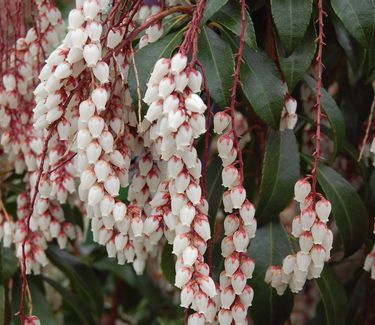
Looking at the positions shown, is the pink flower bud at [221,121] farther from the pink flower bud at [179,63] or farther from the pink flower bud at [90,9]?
the pink flower bud at [90,9]

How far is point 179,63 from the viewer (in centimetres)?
118

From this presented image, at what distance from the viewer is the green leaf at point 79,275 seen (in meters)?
2.02

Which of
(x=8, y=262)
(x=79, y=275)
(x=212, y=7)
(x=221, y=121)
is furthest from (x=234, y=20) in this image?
(x=79, y=275)

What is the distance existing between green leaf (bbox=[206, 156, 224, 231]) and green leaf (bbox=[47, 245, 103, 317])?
0.54m

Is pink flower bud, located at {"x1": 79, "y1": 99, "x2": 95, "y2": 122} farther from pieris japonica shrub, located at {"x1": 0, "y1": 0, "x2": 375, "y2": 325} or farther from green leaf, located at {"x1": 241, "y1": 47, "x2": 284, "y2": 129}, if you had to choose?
green leaf, located at {"x1": 241, "y1": 47, "x2": 284, "y2": 129}

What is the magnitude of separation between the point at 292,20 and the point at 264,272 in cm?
52

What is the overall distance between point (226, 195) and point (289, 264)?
179 millimetres

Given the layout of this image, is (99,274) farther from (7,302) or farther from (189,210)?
(189,210)

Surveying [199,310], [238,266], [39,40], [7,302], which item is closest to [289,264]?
[238,266]

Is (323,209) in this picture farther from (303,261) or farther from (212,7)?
(212,7)

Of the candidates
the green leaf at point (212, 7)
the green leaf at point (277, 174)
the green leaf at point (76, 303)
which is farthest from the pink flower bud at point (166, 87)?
the green leaf at point (76, 303)

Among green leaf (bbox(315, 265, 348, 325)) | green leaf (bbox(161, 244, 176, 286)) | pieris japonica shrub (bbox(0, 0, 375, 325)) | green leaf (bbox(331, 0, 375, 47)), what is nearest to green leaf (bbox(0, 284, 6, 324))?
pieris japonica shrub (bbox(0, 0, 375, 325))

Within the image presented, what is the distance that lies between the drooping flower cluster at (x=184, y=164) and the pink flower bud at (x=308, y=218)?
0.53ft

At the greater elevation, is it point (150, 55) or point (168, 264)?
point (150, 55)
